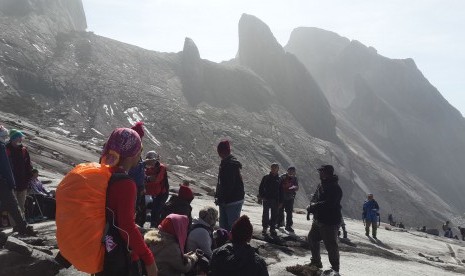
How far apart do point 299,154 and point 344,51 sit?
100386 millimetres

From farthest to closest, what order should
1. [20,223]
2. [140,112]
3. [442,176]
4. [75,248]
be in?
[442,176] → [140,112] → [20,223] → [75,248]

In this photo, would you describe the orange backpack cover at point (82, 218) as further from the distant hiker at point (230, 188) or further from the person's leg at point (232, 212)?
the person's leg at point (232, 212)

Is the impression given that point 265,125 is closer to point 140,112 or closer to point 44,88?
point 140,112

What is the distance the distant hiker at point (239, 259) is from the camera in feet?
17.3

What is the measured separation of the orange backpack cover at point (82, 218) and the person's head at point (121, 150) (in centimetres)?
29

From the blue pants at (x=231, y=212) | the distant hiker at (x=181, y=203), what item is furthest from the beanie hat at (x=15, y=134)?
the blue pants at (x=231, y=212)

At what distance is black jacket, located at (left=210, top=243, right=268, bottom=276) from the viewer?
5270mm

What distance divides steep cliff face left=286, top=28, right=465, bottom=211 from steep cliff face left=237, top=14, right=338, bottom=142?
33.4 meters

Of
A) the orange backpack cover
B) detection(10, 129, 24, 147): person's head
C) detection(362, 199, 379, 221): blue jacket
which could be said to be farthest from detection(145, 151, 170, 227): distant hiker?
detection(362, 199, 379, 221): blue jacket

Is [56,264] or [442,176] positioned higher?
[442,176]

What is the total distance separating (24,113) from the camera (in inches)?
1818

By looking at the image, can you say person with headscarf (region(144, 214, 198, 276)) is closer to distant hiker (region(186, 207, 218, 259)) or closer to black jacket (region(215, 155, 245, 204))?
distant hiker (region(186, 207, 218, 259))

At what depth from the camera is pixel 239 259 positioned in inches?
209

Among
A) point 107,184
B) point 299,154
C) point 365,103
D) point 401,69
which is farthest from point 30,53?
point 401,69
